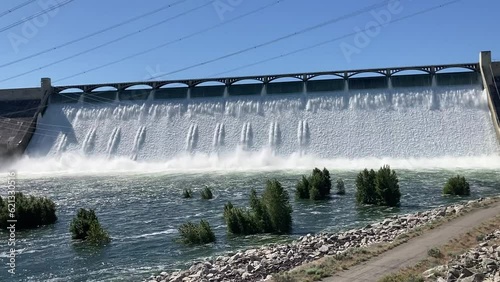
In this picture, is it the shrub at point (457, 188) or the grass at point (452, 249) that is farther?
the shrub at point (457, 188)

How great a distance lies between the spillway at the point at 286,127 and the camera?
4488cm

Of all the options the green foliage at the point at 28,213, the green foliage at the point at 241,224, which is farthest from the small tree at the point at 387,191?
the green foliage at the point at 28,213

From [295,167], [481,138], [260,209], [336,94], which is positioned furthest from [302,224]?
[336,94]

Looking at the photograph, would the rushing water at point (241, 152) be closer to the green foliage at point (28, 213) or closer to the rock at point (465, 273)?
the green foliage at point (28, 213)

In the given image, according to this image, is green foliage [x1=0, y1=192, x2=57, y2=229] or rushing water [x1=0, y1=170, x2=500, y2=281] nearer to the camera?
rushing water [x1=0, y1=170, x2=500, y2=281]

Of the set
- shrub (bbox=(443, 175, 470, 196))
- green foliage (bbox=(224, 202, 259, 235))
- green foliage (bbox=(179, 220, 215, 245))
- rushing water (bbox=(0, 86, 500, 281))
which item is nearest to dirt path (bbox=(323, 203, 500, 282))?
rushing water (bbox=(0, 86, 500, 281))

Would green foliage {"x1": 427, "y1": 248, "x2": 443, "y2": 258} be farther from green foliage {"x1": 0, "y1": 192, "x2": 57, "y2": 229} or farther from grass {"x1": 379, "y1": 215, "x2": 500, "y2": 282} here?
green foliage {"x1": 0, "y1": 192, "x2": 57, "y2": 229}

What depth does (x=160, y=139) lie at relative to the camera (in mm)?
51438

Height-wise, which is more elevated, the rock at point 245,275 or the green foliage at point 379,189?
the green foliage at point 379,189

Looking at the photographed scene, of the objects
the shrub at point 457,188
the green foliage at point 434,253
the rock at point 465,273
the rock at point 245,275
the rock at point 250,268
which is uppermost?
the shrub at point 457,188

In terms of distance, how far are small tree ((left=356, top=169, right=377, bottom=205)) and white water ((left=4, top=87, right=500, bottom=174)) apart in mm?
17223

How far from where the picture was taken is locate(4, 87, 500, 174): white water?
145 feet

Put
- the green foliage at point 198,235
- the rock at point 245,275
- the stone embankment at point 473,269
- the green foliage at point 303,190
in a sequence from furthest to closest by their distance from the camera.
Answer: the green foliage at point 303,190 → the green foliage at point 198,235 → the rock at point 245,275 → the stone embankment at point 473,269

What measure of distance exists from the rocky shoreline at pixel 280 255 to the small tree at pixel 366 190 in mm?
6413
